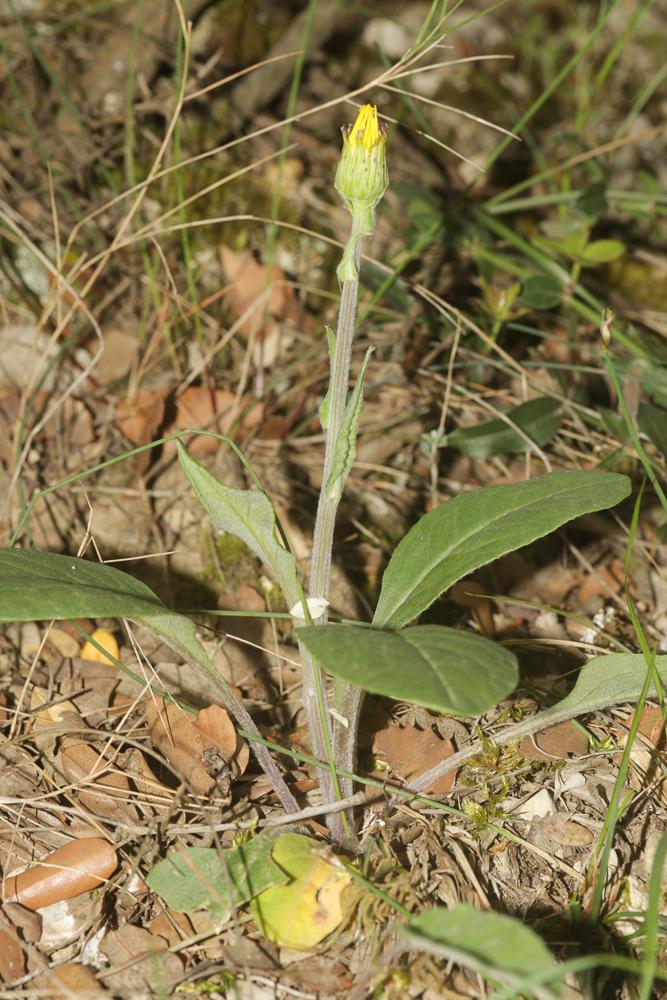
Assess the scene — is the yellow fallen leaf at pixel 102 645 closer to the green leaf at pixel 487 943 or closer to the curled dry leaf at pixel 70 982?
the curled dry leaf at pixel 70 982

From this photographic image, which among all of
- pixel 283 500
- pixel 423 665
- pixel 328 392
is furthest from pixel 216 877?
pixel 283 500

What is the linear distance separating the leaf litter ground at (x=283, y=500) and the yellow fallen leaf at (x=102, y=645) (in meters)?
0.02

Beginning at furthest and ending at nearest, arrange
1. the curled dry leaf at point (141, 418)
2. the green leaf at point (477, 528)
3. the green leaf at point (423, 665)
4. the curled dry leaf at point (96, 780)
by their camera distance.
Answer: the curled dry leaf at point (141, 418)
the curled dry leaf at point (96, 780)
the green leaf at point (477, 528)
the green leaf at point (423, 665)

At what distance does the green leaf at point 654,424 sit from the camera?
7.48 ft

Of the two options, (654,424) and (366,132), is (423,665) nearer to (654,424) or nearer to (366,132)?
(366,132)

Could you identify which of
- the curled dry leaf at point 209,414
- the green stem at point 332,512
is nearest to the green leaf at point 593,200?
the curled dry leaf at point 209,414

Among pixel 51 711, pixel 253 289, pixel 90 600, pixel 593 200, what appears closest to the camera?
pixel 90 600

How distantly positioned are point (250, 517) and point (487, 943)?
2.49ft

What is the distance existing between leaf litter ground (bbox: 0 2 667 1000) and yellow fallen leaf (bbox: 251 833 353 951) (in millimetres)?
37

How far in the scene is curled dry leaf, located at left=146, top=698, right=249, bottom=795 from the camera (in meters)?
1.75

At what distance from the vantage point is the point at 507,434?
2.40 meters

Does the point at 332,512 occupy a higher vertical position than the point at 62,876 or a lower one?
higher

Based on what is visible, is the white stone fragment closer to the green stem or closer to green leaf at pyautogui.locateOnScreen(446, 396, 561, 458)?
the green stem

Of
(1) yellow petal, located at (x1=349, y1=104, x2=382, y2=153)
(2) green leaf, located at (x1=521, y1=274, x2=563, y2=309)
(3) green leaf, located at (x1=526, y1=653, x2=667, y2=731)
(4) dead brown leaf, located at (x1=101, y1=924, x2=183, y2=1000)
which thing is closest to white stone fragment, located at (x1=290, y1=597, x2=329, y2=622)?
(3) green leaf, located at (x1=526, y1=653, x2=667, y2=731)
